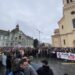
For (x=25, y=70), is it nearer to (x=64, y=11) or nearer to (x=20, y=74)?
(x=20, y=74)

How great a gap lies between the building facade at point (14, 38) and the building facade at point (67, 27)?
40644mm

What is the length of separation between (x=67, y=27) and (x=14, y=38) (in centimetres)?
4978

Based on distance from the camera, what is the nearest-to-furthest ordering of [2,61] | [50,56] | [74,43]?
[2,61] < [50,56] < [74,43]

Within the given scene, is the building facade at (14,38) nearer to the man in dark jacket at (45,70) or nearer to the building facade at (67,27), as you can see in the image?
the building facade at (67,27)

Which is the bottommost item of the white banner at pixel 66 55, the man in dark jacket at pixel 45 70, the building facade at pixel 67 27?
the man in dark jacket at pixel 45 70

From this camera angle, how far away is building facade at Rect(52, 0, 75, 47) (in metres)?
55.3

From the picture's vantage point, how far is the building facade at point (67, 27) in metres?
55.3

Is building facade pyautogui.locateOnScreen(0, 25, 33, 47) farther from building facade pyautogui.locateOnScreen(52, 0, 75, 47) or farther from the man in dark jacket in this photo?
the man in dark jacket

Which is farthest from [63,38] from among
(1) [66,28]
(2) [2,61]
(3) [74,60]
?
(2) [2,61]

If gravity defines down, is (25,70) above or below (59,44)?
below

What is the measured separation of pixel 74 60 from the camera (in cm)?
2859

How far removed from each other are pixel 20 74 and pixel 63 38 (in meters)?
52.7

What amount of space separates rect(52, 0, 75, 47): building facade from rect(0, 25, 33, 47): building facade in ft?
133

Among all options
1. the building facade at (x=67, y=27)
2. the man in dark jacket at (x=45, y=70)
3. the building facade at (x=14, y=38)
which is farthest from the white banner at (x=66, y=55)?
the building facade at (x=14, y=38)
